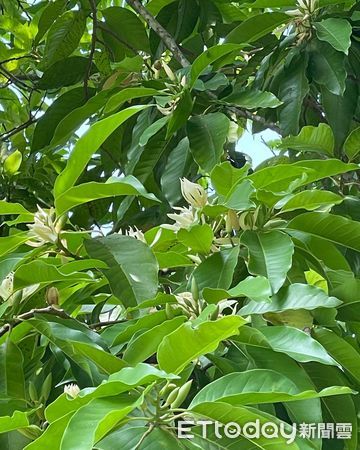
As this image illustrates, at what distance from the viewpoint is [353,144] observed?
3.85 feet

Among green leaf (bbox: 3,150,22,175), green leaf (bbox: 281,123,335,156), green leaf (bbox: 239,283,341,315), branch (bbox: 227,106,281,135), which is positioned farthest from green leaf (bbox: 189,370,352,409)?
green leaf (bbox: 3,150,22,175)

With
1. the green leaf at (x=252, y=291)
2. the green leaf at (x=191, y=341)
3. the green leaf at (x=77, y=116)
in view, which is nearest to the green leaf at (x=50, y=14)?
the green leaf at (x=77, y=116)

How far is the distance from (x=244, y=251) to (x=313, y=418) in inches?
9.2

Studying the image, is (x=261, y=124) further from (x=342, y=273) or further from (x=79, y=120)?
(x=342, y=273)

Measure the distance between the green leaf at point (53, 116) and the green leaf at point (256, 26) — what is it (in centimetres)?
43

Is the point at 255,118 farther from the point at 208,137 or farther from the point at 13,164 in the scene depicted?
the point at 13,164

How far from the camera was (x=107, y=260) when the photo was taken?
0.84 metres

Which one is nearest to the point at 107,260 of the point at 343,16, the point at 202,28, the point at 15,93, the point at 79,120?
the point at 79,120

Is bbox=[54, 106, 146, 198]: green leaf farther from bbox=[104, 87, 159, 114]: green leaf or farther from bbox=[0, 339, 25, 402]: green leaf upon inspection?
bbox=[104, 87, 159, 114]: green leaf

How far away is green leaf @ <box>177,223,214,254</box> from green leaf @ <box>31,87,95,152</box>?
79 cm

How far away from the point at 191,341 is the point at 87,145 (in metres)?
0.32

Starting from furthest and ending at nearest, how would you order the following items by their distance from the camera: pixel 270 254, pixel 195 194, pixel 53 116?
pixel 53 116
pixel 195 194
pixel 270 254

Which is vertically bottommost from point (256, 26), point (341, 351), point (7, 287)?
point (341, 351)

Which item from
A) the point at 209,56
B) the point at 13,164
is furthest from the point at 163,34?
the point at 13,164
